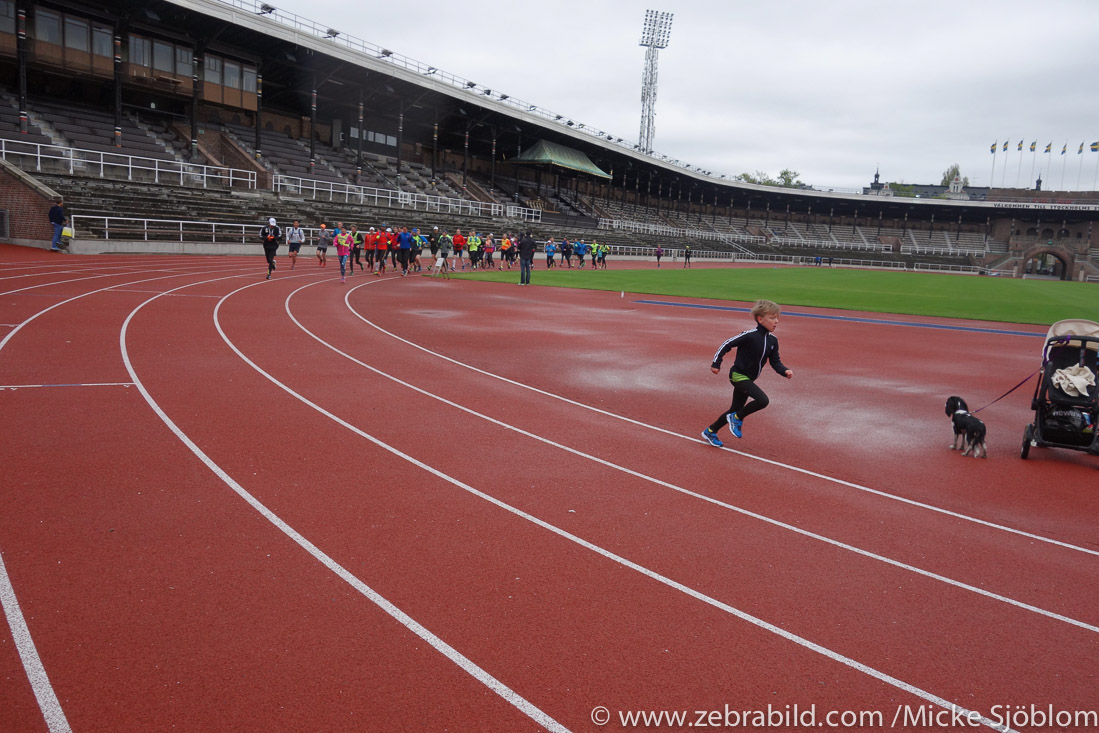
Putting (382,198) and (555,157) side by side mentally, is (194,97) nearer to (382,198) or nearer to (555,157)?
(382,198)

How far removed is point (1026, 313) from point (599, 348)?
1849 centimetres

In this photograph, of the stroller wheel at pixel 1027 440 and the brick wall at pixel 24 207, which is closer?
the stroller wheel at pixel 1027 440

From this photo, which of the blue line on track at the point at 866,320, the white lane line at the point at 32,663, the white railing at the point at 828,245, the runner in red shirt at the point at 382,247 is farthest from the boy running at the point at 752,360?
A: the white railing at the point at 828,245

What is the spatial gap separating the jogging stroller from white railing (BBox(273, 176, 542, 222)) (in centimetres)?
3713

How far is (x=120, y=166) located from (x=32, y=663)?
113 feet

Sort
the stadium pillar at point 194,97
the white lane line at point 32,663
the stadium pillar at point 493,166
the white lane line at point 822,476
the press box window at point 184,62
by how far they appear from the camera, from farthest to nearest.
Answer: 1. the stadium pillar at point 493,166
2. the press box window at point 184,62
3. the stadium pillar at point 194,97
4. the white lane line at point 822,476
5. the white lane line at point 32,663

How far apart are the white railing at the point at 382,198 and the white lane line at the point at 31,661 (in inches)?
1474

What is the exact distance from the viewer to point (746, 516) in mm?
5516

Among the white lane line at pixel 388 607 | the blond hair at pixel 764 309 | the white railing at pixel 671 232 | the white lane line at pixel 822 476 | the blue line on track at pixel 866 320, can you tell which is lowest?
the white lane line at pixel 388 607

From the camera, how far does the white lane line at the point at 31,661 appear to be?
9.77ft

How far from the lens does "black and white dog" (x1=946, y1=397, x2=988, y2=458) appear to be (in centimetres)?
722

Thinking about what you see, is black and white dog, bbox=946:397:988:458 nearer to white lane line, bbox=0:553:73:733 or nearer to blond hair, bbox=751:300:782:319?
blond hair, bbox=751:300:782:319

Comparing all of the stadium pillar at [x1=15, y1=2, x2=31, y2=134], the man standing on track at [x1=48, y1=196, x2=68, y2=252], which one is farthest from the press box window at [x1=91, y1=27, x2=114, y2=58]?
the man standing on track at [x1=48, y1=196, x2=68, y2=252]

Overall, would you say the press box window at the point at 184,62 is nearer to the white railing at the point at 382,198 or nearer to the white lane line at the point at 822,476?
the white railing at the point at 382,198
